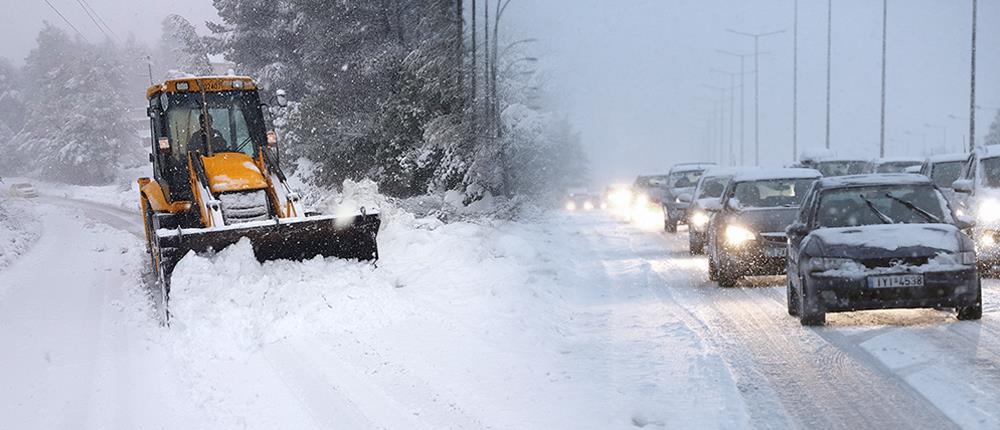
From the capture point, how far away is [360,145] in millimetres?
31312

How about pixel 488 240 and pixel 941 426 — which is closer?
pixel 941 426

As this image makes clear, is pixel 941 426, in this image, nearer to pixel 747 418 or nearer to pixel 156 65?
pixel 747 418

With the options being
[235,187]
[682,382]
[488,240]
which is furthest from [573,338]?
[488,240]

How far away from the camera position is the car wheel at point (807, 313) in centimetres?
938

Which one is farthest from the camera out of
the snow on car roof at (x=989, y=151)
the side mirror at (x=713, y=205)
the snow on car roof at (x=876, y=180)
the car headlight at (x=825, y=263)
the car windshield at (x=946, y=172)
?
the car windshield at (x=946, y=172)

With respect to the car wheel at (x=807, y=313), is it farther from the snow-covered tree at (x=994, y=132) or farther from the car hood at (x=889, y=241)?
the snow-covered tree at (x=994, y=132)

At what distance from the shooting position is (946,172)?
1750 centimetres

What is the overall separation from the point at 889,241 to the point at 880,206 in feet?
3.49

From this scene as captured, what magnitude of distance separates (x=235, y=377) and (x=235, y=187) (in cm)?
553

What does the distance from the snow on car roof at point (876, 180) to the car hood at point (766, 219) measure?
2.94 meters

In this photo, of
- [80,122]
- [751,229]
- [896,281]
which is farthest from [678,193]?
[80,122]

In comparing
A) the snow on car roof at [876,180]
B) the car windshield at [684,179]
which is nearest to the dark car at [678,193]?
the car windshield at [684,179]

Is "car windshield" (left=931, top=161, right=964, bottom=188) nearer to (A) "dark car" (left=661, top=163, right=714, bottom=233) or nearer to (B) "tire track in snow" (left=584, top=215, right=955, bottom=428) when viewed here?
(A) "dark car" (left=661, top=163, right=714, bottom=233)

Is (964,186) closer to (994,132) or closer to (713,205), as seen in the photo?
(713,205)
